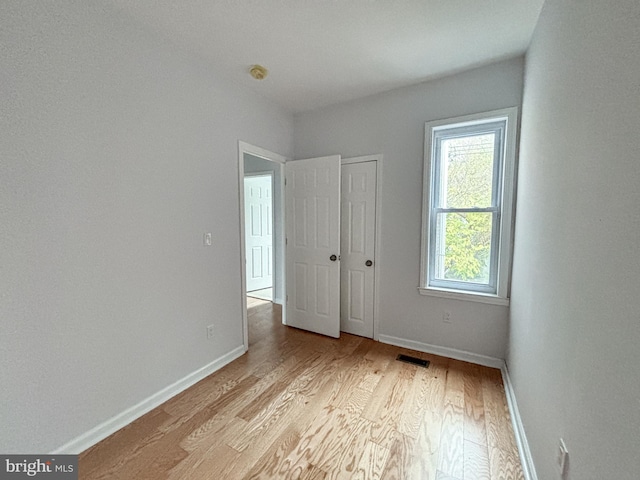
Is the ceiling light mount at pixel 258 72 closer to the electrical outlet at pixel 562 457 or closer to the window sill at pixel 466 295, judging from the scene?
the window sill at pixel 466 295

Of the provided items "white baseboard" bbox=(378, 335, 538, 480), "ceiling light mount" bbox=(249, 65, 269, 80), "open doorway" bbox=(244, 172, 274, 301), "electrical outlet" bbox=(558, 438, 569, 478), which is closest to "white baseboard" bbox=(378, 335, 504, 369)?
"white baseboard" bbox=(378, 335, 538, 480)

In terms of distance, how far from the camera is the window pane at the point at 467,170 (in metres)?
2.32

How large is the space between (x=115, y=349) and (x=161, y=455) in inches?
27.3

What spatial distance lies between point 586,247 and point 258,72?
7.97ft

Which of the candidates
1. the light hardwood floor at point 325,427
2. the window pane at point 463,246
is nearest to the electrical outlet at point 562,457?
the light hardwood floor at point 325,427

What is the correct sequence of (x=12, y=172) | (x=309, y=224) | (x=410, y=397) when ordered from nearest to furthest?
(x=12, y=172) < (x=410, y=397) < (x=309, y=224)

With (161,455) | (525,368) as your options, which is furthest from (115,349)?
(525,368)

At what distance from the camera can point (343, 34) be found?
1805 mm

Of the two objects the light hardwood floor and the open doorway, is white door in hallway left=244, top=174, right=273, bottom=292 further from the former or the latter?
the light hardwood floor

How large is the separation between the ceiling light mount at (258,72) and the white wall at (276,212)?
1469 mm

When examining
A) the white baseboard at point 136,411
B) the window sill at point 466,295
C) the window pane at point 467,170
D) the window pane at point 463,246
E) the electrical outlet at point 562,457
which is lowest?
the white baseboard at point 136,411

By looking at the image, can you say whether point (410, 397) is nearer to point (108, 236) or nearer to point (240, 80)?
→ point (108, 236)

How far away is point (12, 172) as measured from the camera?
1.24 metres

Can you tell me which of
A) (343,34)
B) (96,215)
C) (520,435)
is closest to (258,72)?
Result: (343,34)
